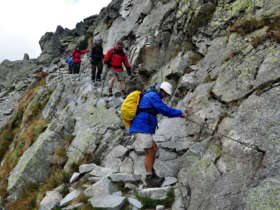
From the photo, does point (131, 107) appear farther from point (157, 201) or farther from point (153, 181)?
point (157, 201)

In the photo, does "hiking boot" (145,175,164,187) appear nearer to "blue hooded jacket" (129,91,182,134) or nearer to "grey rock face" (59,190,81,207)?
"blue hooded jacket" (129,91,182,134)

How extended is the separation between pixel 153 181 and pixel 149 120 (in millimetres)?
1889

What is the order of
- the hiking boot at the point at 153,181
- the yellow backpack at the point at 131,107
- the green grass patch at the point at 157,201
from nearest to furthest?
1. the green grass patch at the point at 157,201
2. the hiking boot at the point at 153,181
3. the yellow backpack at the point at 131,107

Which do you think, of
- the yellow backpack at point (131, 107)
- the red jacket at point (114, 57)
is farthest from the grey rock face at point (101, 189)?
the red jacket at point (114, 57)

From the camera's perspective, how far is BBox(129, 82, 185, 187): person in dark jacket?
6.61 m

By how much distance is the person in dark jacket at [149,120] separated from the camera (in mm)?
6609

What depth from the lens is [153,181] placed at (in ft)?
21.9

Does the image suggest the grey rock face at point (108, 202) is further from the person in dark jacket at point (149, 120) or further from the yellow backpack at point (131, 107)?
the yellow backpack at point (131, 107)

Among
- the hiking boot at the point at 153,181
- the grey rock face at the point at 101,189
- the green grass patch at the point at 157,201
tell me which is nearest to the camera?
the green grass patch at the point at 157,201

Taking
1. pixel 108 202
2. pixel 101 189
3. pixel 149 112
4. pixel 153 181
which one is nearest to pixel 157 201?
pixel 153 181

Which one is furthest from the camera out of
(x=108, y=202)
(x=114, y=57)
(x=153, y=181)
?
(x=114, y=57)

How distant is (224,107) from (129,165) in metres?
4.03

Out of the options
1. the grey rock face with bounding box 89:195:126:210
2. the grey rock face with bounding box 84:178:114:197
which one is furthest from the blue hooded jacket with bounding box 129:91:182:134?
the grey rock face with bounding box 89:195:126:210

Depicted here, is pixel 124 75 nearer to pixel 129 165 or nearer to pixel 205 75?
pixel 205 75
